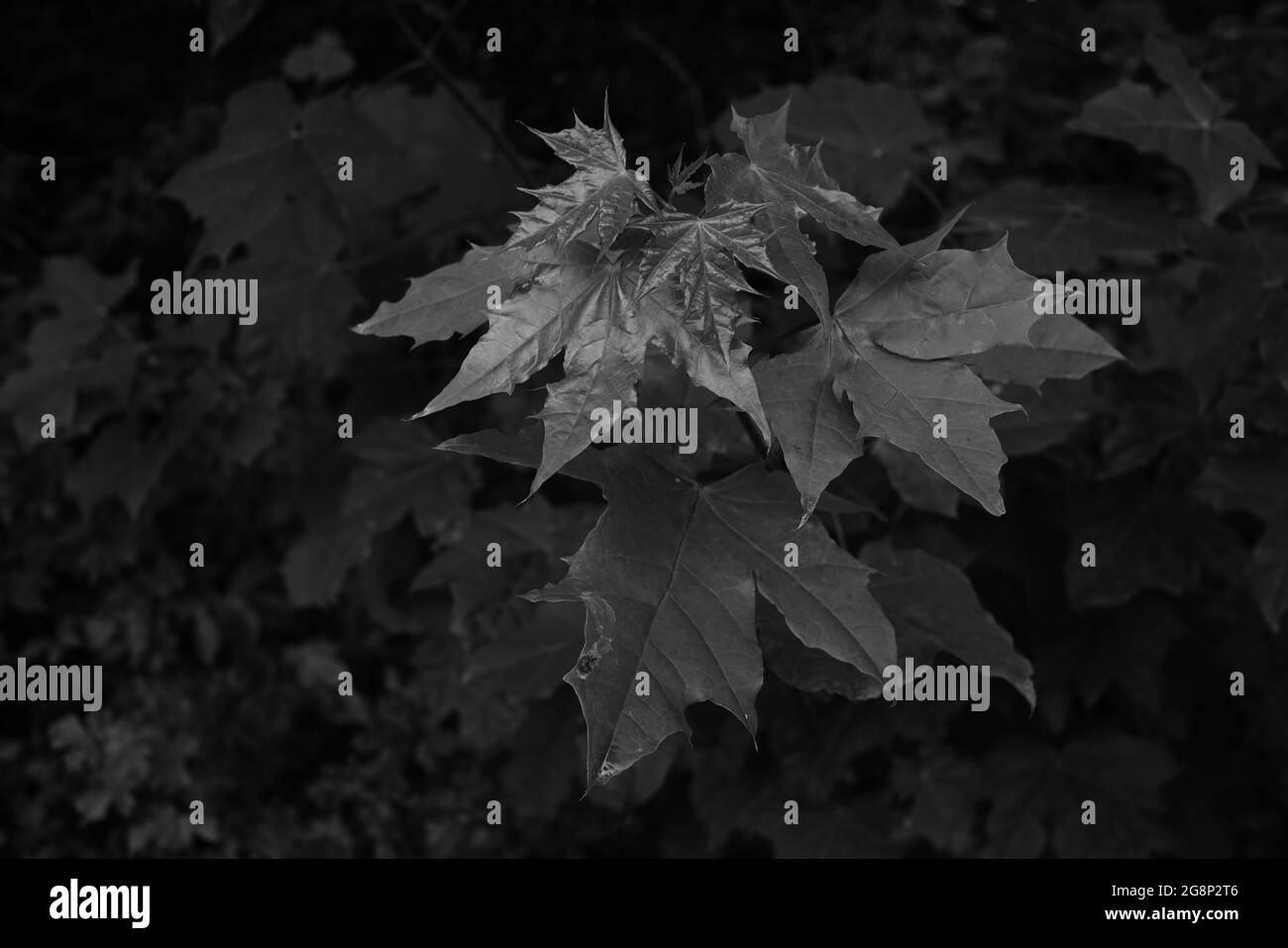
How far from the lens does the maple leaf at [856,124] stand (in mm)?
2334

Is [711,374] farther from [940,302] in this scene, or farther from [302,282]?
[302,282]

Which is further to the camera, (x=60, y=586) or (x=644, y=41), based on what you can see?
(x=644, y=41)

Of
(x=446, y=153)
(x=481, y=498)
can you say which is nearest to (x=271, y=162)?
(x=446, y=153)

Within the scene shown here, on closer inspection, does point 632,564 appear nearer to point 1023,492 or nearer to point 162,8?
point 1023,492

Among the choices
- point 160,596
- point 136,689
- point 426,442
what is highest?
point 426,442

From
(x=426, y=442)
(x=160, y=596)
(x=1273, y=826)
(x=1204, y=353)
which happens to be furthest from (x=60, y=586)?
(x=1273, y=826)

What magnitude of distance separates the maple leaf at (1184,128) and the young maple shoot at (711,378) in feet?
3.01

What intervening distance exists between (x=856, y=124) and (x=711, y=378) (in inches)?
54.6

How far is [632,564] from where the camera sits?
4.29 feet

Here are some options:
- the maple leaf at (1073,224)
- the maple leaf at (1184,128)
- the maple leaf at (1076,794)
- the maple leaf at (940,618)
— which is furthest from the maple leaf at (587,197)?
the maple leaf at (1076,794)

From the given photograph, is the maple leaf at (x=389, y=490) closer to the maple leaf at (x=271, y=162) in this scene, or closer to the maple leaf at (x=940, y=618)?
the maple leaf at (x=271, y=162)

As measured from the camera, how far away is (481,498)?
270 centimetres

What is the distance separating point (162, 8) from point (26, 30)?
0.36m

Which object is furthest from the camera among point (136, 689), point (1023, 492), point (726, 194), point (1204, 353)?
point (136, 689)
